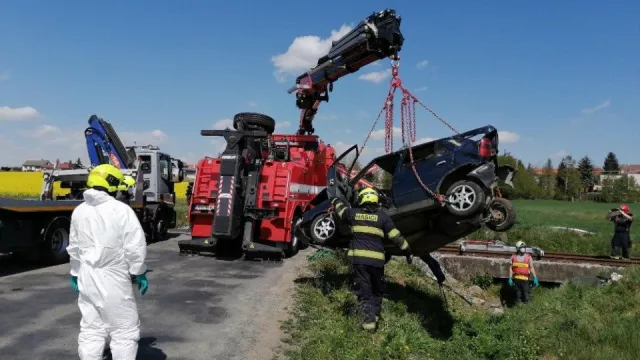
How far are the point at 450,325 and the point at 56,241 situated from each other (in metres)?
7.73

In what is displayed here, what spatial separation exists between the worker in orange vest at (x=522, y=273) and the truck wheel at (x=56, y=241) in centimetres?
977

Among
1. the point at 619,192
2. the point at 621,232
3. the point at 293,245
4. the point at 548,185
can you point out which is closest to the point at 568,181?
the point at 548,185

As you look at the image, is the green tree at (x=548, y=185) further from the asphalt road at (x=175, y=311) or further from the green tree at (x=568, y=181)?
the asphalt road at (x=175, y=311)

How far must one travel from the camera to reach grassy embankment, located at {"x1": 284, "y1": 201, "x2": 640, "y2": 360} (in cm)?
552

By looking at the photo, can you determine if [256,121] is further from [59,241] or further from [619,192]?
[619,192]

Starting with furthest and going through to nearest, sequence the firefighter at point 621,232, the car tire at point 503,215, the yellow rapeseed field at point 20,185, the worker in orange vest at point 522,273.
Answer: the yellow rapeseed field at point 20,185 < the firefighter at point 621,232 < the worker in orange vest at point 522,273 < the car tire at point 503,215

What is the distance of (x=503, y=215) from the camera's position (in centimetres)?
743

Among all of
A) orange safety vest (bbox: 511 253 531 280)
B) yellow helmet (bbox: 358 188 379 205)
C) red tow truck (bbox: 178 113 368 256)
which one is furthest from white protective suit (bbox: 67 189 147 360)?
orange safety vest (bbox: 511 253 531 280)

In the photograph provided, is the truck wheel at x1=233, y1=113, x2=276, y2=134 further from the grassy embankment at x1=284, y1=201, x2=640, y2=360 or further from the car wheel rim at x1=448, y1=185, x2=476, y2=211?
the car wheel rim at x1=448, y1=185, x2=476, y2=211

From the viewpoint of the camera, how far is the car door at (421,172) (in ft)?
23.7

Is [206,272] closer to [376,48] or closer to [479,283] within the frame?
[376,48]

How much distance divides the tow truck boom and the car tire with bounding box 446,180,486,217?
2.94m

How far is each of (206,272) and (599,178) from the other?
111699mm

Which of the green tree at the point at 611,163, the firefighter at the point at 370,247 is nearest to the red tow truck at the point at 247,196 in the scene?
the firefighter at the point at 370,247
